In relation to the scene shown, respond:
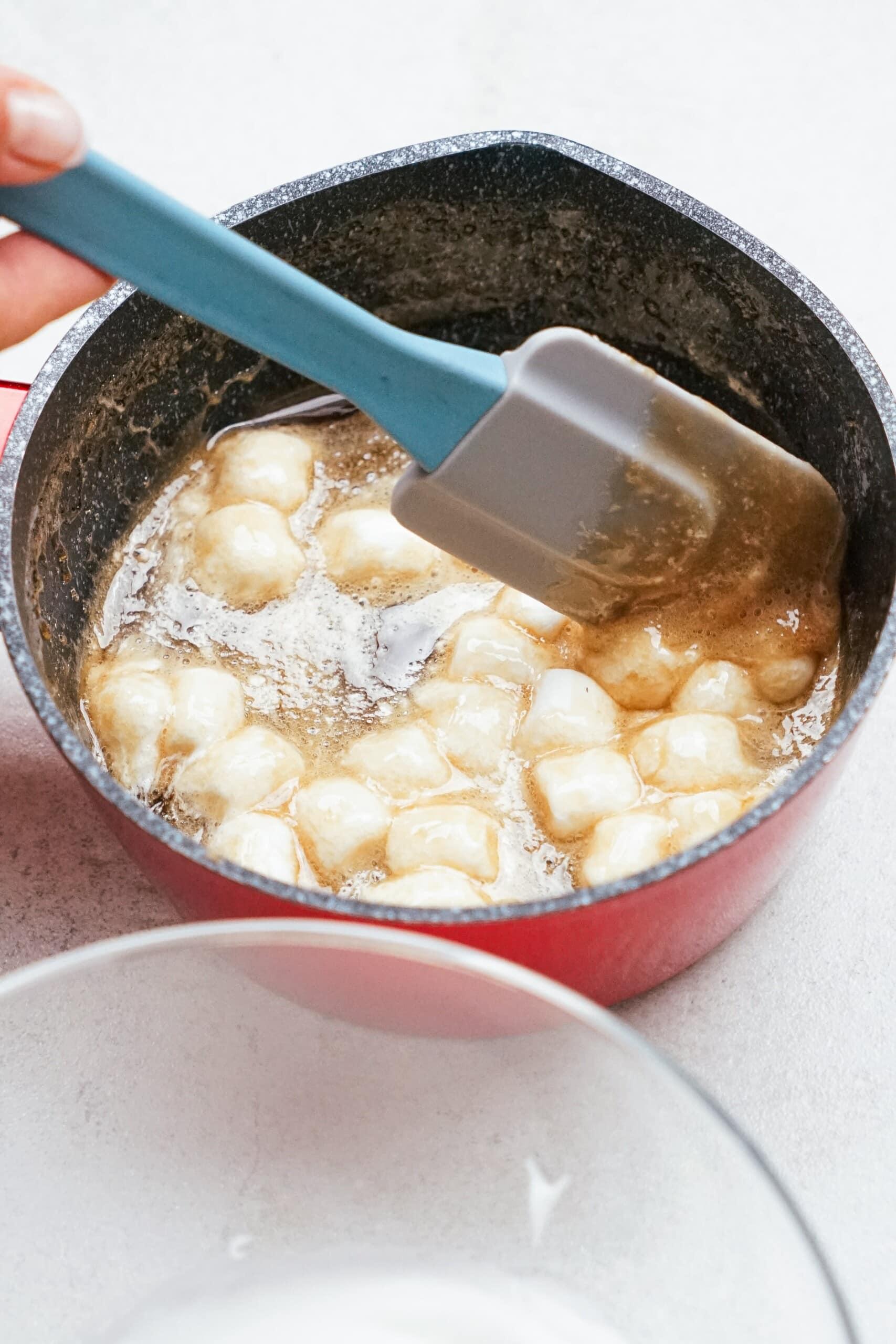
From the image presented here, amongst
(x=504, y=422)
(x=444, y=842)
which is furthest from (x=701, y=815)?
(x=504, y=422)

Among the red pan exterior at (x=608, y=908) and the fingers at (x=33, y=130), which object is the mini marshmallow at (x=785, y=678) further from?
the fingers at (x=33, y=130)

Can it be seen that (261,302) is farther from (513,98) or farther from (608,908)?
(513,98)

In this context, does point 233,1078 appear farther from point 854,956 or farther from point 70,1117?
point 854,956

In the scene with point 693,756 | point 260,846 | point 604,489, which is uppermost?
point 604,489

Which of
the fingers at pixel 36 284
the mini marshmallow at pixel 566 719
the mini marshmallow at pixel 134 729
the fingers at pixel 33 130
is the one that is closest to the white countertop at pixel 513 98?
the mini marshmallow at pixel 134 729

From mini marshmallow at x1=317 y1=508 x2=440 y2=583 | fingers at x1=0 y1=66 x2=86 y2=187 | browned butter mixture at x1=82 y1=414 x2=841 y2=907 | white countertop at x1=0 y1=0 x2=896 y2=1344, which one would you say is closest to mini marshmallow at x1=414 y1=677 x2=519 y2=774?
browned butter mixture at x1=82 y1=414 x2=841 y2=907
